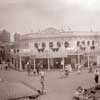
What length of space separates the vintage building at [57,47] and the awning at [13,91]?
43 cm

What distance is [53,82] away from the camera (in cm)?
384

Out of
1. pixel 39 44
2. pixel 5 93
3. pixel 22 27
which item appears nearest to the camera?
pixel 5 93

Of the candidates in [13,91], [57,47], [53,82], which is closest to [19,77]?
[13,91]

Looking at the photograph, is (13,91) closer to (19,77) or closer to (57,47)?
(19,77)

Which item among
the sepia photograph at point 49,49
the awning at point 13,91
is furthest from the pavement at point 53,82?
the awning at point 13,91

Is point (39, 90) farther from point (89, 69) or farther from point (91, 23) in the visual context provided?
point (91, 23)

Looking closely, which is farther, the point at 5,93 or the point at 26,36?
the point at 26,36

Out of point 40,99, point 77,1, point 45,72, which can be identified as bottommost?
point 40,99

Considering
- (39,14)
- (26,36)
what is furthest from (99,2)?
(26,36)

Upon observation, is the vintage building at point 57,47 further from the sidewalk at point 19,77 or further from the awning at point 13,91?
the awning at point 13,91

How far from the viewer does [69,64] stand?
3871 mm

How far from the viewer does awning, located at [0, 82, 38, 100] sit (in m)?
3.16

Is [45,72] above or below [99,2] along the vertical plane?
below

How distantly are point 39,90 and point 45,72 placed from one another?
296mm
